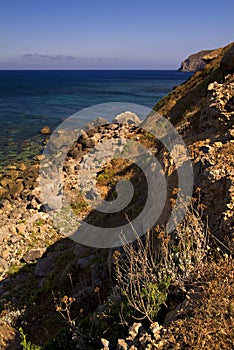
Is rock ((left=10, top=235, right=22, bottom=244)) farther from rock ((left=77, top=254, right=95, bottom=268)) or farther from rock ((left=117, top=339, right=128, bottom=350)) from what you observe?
rock ((left=117, top=339, right=128, bottom=350))

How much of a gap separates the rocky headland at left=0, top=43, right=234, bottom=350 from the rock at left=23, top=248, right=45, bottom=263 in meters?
0.04

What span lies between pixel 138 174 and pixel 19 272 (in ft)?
23.6

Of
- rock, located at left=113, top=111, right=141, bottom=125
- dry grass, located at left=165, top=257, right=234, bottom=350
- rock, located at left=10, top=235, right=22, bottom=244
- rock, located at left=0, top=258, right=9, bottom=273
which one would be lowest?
rock, located at left=0, top=258, right=9, bottom=273

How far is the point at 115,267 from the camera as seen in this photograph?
822 cm

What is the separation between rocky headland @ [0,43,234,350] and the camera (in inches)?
177

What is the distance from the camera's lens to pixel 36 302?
1052 cm

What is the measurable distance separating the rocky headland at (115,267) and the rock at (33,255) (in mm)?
42

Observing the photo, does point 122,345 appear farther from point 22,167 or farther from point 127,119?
point 127,119

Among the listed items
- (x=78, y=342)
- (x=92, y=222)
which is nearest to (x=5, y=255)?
(x=92, y=222)

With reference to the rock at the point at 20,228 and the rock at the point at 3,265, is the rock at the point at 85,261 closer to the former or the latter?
the rock at the point at 3,265

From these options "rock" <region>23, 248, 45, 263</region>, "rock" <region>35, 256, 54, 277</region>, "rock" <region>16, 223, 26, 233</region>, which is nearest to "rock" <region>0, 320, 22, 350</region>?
"rock" <region>35, 256, 54, 277</region>

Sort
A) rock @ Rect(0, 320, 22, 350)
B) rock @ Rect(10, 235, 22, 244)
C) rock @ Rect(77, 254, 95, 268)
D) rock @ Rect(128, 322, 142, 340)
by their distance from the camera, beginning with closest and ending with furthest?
rock @ Rect(128, 322, 142, 340), rock @ Rect(0, 320, 22, 350), rock @ Rect(77, 254, 95, 268), rock @ Rect(10, 235, 22, 244)

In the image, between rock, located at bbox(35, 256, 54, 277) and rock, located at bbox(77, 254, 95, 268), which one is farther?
rock, located at bbox(35, 256, 54, 277)

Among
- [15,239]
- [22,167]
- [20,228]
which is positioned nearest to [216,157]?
[15,239]
